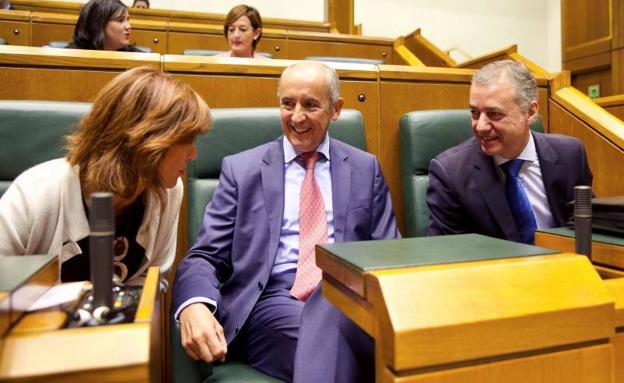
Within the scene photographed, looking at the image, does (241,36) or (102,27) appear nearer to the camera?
(102,27)

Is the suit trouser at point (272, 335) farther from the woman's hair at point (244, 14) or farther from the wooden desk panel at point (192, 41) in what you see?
the wooden desk panel at point (192, 41)

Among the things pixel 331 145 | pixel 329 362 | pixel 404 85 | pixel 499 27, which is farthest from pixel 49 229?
pixel 499 27

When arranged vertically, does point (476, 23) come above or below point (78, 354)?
above

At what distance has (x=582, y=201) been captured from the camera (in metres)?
0.50

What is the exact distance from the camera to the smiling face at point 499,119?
87 cm

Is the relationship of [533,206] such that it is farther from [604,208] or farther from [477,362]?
[477,362]

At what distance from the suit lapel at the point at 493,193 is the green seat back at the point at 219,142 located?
1.20 feet

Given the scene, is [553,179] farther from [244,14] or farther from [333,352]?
[244,14]

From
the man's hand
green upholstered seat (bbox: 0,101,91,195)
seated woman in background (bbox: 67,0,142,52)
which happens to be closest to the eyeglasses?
the man's hand

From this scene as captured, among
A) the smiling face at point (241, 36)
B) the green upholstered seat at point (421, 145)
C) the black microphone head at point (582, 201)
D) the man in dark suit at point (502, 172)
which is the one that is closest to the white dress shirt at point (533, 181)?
the man in dark suit at point (502, 172)

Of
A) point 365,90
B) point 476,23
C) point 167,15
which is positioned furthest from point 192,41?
point 476,23

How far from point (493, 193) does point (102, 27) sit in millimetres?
1430

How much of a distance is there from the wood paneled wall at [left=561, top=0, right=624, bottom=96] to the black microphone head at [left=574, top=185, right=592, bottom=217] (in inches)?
102

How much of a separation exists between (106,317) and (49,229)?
0.32 m
